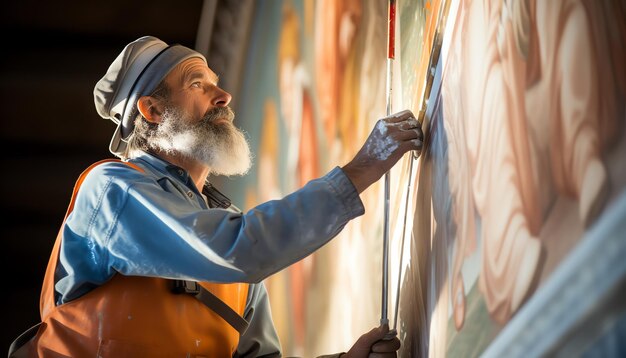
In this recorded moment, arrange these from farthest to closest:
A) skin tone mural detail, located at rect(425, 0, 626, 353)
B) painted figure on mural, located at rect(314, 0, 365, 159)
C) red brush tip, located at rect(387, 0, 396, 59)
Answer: painted figure on mural, located at rect(314, 0, 365, 159) → red brush tip, located at rect(387, 0, 396, 59) → skin tone mural detail, located at rect(425, 0, 626, 353)

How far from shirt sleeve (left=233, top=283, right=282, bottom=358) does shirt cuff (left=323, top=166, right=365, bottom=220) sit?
2.66 ft

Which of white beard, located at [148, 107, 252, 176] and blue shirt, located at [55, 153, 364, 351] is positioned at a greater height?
white beard, located at [148, 107, 252, 176]

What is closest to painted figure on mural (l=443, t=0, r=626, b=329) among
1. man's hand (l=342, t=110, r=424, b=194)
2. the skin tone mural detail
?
the skin tone mural detail

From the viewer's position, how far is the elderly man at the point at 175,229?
1.77 metres

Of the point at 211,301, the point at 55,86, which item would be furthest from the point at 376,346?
the point at 55,86

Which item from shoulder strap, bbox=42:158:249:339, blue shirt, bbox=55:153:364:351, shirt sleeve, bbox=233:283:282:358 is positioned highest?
blue shirt, bbox=55:153:364:351

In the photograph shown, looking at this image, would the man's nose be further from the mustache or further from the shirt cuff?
the shirt cuff

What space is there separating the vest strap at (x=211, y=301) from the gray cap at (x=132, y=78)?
0.69m

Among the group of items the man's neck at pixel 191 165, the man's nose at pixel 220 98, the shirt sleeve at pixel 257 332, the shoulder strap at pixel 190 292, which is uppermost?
the man's nose at pixel 220 98

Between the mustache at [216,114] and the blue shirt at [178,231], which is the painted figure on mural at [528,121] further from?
the mustache at [216,114]

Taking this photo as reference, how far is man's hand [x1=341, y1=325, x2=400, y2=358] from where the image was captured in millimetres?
1874

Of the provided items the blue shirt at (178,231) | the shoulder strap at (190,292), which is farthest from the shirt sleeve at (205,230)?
the shoulder strap at (190,292)

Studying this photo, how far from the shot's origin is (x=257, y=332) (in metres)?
2.52

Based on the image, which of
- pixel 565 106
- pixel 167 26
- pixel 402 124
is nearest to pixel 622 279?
pixel 565 106
